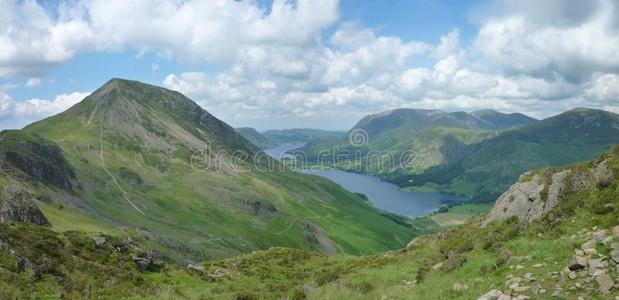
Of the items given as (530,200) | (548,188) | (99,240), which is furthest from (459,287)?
(99,240)

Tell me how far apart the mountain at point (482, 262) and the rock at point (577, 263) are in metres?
0.04

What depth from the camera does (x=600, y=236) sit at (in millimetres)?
19016

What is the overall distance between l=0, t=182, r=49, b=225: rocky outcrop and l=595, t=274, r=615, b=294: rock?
11430 cm

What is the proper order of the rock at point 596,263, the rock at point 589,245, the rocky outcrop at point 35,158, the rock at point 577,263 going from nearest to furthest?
the rock at point 596,263, the rock at point 577,263, the rock at point 589,245, the rocky outcrop at point 35,158

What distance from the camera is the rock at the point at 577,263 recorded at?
17.1m

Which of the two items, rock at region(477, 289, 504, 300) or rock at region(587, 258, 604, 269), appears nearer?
rock at region(587, 258, 604, 269)

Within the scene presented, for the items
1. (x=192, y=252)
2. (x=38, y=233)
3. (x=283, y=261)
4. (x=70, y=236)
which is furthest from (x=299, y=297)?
(x=192, y=252)

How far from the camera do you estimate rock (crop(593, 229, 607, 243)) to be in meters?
18.8

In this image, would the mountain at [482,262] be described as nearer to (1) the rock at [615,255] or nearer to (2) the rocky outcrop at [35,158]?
(1) the rock at [615,255]

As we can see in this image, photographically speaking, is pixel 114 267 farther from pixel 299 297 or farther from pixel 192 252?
pixel 192 252

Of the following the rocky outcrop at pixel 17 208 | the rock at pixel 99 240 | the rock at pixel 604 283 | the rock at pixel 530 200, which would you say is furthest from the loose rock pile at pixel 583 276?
the rocky outcrop at pixel 17 208

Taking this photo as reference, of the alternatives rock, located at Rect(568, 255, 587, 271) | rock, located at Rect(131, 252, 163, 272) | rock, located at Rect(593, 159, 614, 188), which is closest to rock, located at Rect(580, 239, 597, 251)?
rock, located at Rect(568, 255, 587, 271)

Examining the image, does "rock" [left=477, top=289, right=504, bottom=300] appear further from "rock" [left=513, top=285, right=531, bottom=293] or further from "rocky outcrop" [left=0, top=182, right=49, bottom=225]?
"rocky outcrop" [left=0, top=182, right=49, bottom=225]

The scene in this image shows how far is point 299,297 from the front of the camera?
22.2 metres
